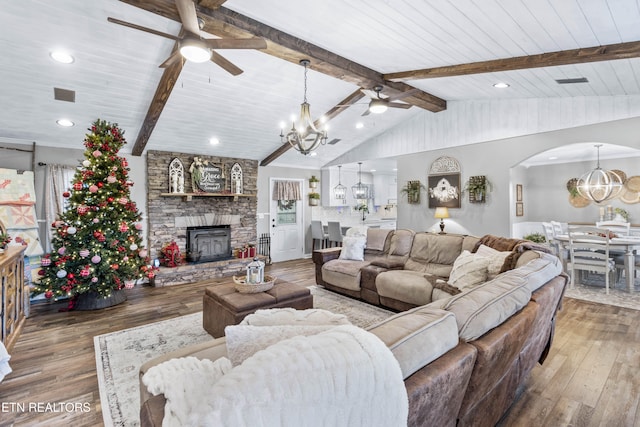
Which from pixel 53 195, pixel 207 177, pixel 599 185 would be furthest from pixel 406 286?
pixel 599 185

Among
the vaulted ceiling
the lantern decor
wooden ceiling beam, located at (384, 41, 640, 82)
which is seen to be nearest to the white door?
the vaulted ceiling

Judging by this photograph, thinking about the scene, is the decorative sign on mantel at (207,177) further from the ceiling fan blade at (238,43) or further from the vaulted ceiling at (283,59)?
the ceiling fan blade at (238,43)

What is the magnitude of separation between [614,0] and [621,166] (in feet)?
25.7

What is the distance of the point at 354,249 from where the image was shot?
16.7 ft

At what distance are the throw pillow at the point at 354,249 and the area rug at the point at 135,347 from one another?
27.5 inches

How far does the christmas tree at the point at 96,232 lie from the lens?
4.10m

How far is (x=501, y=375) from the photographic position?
1719 mm

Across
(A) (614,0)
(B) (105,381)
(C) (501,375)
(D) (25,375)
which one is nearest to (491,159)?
(A) (614,0)

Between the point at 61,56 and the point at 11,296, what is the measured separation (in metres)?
2.47

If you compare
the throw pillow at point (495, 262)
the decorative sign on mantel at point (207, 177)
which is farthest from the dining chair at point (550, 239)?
the decorative sign on mantel at point (207, 177)

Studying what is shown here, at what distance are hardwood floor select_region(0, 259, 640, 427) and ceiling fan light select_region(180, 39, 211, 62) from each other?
2.64 meters

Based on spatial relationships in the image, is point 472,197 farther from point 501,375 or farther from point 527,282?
point 501,375

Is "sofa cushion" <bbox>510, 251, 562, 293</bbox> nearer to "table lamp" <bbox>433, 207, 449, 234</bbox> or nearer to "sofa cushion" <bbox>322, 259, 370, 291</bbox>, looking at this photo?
"sofa cushion" <bbox>322, 259, 370, 291</bbox>

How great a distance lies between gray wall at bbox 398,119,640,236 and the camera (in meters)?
4.72
